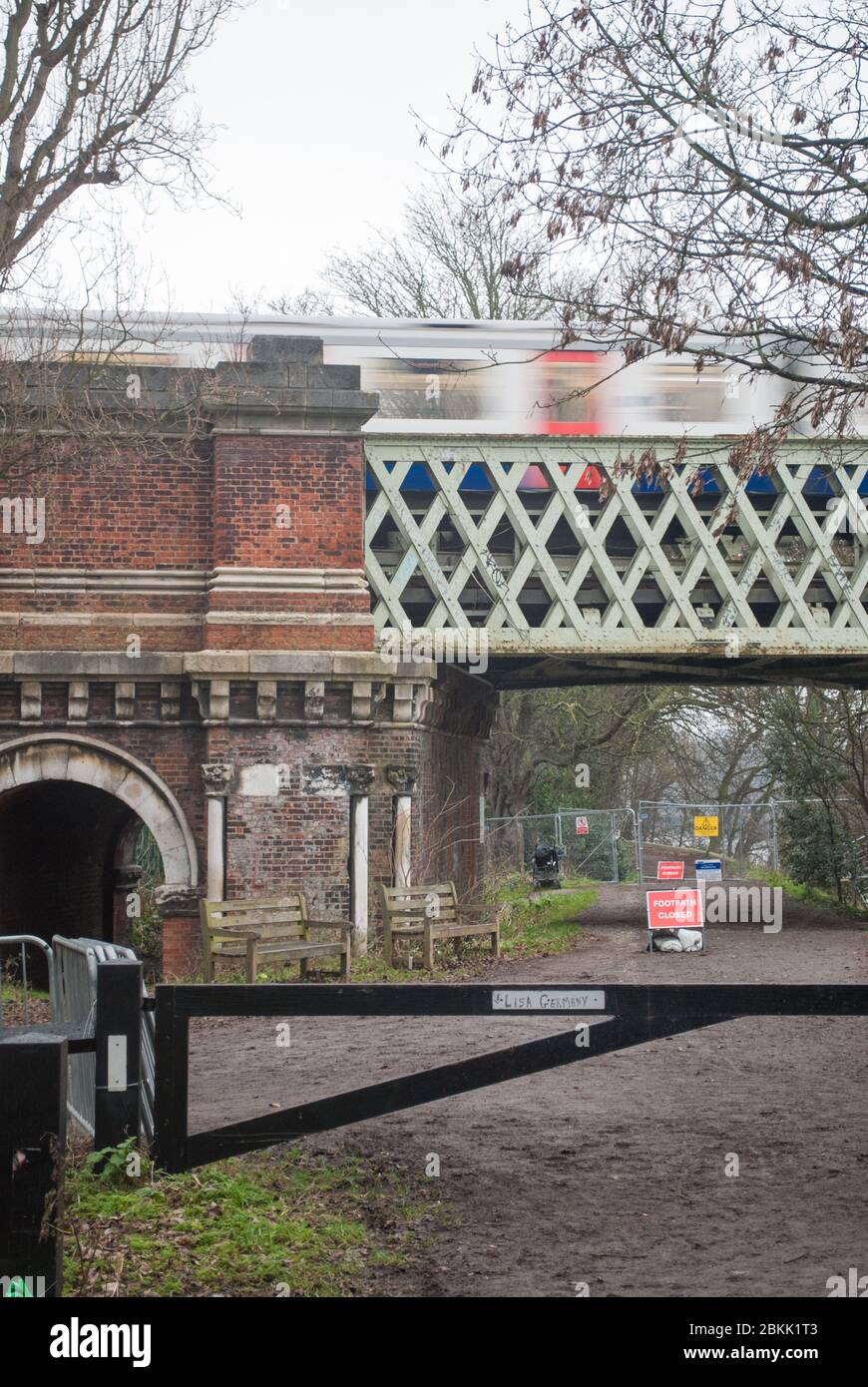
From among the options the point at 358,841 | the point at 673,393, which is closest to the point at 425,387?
the point at 673,393

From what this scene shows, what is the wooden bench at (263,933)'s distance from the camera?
14.0 meters

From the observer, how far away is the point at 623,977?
52.5 feet

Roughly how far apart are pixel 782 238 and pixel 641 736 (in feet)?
98.6

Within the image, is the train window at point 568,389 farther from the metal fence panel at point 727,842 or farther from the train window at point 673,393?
the metal fence panel at point 727,842

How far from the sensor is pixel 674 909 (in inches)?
751

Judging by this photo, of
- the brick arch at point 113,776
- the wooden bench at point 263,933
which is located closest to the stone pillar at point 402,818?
the wooden bench at point 263,933

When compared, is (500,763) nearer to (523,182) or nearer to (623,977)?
(623,977)

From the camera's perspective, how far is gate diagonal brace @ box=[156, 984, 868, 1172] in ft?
→ 19.6

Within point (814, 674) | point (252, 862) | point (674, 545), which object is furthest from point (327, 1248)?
point (814, 674)

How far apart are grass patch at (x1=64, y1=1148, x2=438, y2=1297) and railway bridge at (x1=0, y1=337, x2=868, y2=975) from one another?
26.7ft

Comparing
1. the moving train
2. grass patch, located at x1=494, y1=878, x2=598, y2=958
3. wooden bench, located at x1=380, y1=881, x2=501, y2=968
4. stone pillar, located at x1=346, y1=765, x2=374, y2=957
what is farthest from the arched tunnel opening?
grass patch, located at x1=494, y1=878, x2=598, y2=958

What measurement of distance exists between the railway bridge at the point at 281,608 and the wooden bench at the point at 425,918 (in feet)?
1.27

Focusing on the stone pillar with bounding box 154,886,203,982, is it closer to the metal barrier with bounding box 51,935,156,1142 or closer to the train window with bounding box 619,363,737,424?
the metal barrier with bounding box 51,935,156,1142

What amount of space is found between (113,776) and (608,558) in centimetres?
612
